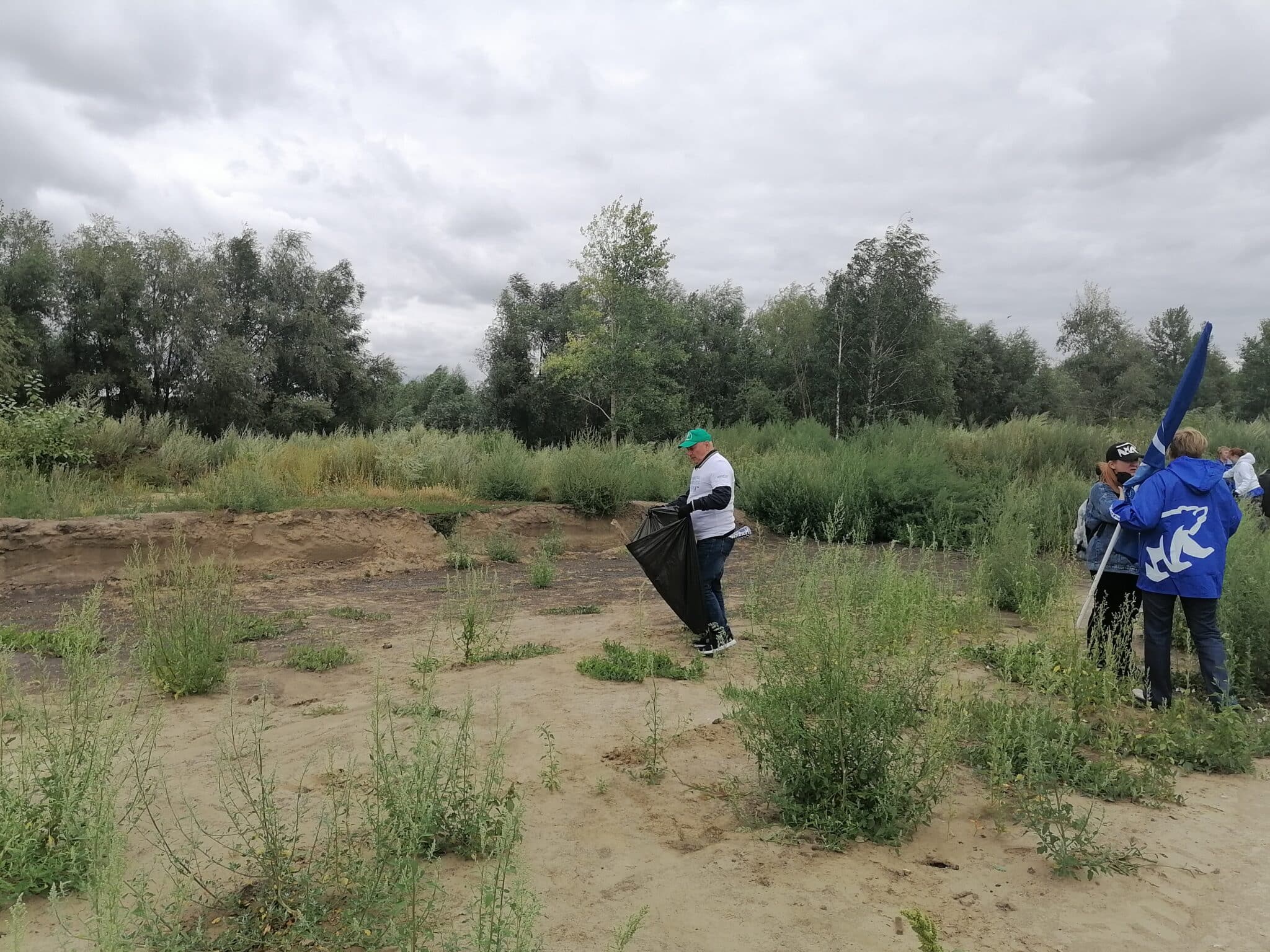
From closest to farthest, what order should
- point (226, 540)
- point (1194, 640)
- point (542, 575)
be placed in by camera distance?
1. point (1194, 640)
2. point (542, 575)
3. point (226, 540)

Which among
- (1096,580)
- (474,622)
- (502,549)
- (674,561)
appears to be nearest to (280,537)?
(502,549)

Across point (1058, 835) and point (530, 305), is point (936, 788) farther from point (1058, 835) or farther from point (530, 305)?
point (530, 305)

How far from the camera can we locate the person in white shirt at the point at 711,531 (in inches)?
259

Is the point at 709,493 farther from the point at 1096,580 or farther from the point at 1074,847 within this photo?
the point at 1074,847

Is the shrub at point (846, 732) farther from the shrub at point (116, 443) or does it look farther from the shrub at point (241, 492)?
the shrub at point (116, 443)

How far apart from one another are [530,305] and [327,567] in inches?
1064

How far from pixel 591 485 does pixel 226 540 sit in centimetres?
572

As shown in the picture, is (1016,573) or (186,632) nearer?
(186,632)

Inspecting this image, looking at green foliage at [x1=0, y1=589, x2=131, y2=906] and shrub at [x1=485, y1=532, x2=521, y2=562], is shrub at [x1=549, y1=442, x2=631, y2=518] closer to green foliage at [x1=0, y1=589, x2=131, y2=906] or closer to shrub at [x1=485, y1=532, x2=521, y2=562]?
shrub at [x1=485, y1=532, x2=521, y2=562]

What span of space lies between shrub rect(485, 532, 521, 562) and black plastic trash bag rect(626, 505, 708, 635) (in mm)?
5624

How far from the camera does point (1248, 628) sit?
5.61m

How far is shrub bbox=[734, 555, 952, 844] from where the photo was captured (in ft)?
11.5

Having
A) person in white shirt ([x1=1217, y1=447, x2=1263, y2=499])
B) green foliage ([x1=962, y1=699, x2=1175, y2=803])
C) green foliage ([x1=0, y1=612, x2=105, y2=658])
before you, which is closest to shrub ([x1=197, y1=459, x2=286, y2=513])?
green foliage ([x1=0, y1=612, x2=105, y2=658])

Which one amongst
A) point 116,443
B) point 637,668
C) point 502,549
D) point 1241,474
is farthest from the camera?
point 116,443
